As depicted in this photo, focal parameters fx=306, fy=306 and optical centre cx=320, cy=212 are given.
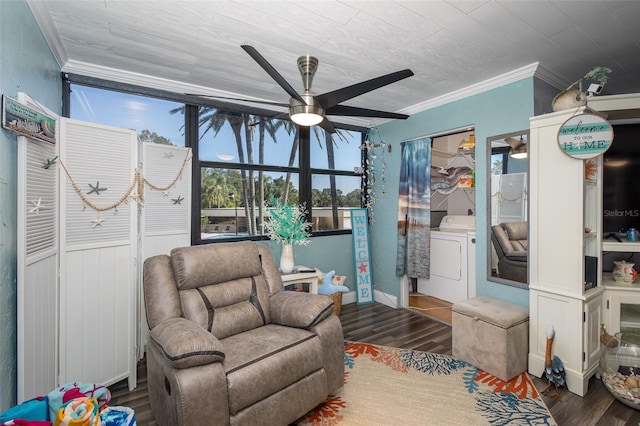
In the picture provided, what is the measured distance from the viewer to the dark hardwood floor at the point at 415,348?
6.40ft

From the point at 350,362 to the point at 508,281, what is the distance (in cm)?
163

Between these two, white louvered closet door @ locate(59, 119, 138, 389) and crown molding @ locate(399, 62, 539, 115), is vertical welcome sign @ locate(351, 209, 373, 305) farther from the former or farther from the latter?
white louvered closet door @ locate(59, 119, 138, 389)

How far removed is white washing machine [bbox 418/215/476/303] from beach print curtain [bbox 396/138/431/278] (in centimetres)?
46

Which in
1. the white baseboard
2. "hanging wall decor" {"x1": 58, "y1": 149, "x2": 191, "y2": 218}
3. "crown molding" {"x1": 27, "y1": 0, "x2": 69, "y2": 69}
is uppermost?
"crown molding" {"x1": 27, "y1": 0, "x2": 69, "y2": 69}

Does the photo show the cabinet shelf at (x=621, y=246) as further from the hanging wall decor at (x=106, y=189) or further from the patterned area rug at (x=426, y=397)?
the hanging wall decor at (x=106, y=189)

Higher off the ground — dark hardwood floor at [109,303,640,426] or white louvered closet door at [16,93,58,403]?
white louvered closet door at [16,93,58,403]

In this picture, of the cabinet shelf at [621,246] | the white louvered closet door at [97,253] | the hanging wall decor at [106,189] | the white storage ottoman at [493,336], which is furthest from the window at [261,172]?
the cabinet shelf at [621,246]

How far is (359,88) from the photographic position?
1962mm

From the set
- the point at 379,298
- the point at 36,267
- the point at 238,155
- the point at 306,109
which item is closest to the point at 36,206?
the point at 36,267

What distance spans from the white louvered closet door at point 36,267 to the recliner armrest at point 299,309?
137 centimetres

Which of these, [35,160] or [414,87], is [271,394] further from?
[414,87]

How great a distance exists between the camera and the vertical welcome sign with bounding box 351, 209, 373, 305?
4.18m

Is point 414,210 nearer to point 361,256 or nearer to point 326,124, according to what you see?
point 361,256

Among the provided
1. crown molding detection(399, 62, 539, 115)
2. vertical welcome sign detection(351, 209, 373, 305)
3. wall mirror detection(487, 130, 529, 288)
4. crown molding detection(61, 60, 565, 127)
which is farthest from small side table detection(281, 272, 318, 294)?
crown molding detection(399, 62, 539, 115)
